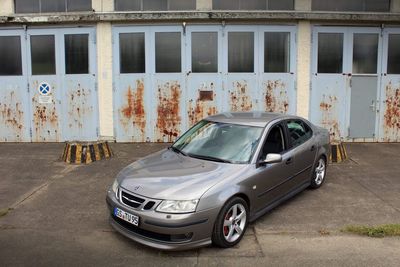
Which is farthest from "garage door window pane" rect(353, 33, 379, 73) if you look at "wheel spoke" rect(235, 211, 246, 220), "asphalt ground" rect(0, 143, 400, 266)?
"wheel spoke" rect(235, 211, 246, 220)

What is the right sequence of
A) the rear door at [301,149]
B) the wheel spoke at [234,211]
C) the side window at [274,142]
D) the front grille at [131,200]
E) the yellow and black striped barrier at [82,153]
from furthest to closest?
the yellow and black striped barrier at [82,153]
the rear door at [301,149]
the side window at [274,142]
the wheel spoke at [234,211]
the front grille at [131,200]

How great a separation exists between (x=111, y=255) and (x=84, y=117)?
738 cm

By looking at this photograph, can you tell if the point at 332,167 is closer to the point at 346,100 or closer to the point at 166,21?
the point at 346,100

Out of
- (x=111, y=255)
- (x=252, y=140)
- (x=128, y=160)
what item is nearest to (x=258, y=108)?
(x=128, y=160)

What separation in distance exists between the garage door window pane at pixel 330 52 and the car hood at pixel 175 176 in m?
7.17

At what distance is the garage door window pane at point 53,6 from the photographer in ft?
36.7

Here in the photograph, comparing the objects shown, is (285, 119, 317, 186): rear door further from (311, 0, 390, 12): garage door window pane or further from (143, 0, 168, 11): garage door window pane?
(143, 0, 168, 11): garage door window pane

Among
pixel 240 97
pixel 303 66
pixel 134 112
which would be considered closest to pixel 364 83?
pixel 303 66

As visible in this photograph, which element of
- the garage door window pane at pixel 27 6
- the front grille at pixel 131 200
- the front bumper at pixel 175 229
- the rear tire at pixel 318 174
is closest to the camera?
the front bumper at pixel 175 229

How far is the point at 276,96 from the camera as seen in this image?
36.9 feet

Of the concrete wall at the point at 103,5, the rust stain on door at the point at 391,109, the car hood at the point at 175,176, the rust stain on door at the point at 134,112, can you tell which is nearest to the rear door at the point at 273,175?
the car hood at the point at 175,176

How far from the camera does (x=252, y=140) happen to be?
218 inches

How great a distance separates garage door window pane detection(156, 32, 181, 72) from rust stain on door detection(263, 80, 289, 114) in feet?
8.31

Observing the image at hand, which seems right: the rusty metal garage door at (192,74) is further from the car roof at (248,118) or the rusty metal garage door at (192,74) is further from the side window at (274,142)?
the side window at (274,142)
